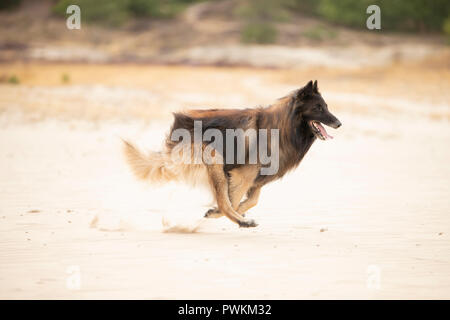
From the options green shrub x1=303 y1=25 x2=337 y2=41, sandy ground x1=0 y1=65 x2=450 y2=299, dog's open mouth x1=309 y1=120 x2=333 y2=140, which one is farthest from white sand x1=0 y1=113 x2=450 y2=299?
green shrub x1=303 y1=25 x2=337 y2=41

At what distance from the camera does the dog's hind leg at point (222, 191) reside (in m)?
7.09

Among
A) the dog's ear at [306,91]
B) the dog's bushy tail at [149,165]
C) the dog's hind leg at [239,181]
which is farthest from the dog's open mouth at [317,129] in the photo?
the dog's bushy tail at [149,165]

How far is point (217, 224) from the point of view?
7.74 meters

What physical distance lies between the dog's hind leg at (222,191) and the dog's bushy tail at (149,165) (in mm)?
414

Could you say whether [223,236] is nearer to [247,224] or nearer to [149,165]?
[247,224]

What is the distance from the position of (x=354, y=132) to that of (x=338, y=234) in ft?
32.0

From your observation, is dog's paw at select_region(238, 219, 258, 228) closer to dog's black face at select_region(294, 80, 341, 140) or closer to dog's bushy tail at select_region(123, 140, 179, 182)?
dog's bushy tail at select_region(123, 140, 179, 182)

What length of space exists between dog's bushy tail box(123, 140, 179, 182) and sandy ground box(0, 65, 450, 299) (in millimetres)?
151

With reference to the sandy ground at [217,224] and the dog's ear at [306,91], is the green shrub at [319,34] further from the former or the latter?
the dog's ear at [306,91]

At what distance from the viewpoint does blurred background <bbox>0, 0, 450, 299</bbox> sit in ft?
18.4

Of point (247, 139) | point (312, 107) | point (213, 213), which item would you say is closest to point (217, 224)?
point (213, 213)

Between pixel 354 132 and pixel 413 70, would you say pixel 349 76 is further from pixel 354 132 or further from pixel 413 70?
pixel 354 132

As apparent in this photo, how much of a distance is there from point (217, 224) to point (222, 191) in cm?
75

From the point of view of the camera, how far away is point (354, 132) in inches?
656
